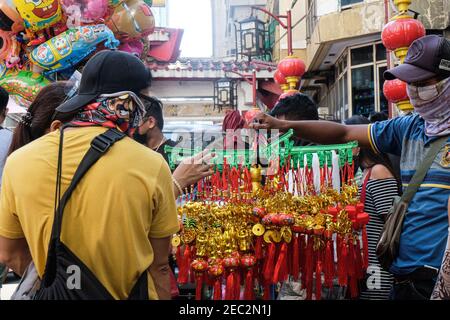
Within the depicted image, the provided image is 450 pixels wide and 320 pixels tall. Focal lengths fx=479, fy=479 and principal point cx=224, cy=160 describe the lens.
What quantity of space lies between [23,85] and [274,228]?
2.93 m

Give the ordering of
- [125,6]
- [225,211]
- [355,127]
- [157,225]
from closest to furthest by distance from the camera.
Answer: [157,225] < [225,211] < [355,127] < [125,6]

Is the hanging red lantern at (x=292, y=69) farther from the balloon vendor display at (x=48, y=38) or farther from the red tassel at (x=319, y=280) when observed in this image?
the red tassel at (x=319, y=280)

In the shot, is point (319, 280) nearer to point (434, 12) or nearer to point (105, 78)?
point (105, 78)

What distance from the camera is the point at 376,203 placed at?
2.48 metres

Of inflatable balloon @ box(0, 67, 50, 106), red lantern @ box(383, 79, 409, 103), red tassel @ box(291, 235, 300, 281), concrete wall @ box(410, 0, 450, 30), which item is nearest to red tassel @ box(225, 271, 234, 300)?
red tassel @ box(291, 235, 300, 281)

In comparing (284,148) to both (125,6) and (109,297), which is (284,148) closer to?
(109,297)

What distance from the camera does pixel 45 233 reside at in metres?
1.41

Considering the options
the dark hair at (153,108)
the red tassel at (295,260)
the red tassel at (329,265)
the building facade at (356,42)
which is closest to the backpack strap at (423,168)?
the red tassel at (329,265)

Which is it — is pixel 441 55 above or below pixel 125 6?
below

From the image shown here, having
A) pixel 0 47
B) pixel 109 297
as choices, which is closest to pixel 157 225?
pixel 109 297

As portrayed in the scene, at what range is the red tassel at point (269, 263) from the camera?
212cm

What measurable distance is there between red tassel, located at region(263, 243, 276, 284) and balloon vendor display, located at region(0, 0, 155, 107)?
2652 mm
